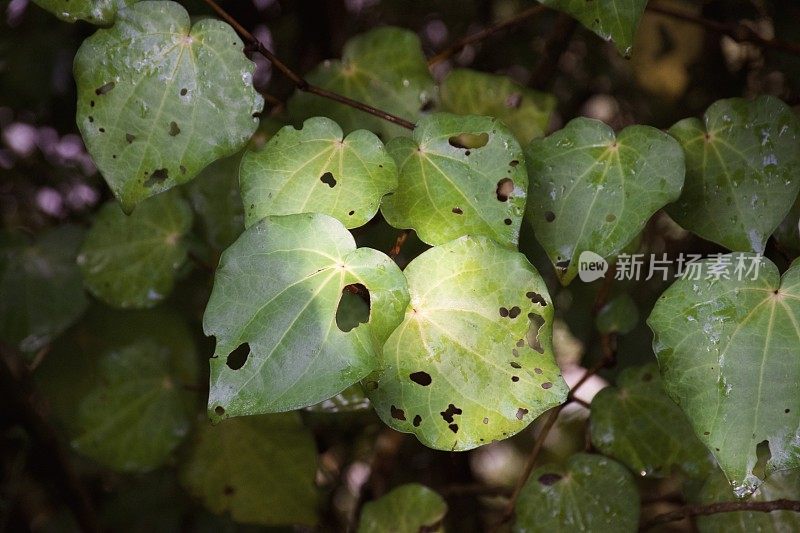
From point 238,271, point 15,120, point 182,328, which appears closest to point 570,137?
point 238,271

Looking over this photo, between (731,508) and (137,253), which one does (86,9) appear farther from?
(731,508)

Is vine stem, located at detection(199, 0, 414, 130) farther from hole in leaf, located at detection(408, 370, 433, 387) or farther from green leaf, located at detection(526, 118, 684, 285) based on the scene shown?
hole in leaf, located at detection(408, 370, 433, 387)

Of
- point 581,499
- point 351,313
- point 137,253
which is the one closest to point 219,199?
point 137,253

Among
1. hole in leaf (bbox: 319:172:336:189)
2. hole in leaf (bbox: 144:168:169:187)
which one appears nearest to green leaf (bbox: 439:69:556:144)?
hole in leaf (bbox: 319:172:336:189)

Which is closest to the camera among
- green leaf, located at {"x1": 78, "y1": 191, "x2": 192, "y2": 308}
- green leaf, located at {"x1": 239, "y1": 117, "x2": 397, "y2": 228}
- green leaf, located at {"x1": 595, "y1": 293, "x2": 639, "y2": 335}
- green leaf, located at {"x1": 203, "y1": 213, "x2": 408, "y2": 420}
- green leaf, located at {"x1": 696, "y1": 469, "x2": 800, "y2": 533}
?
green leaf, located at {"x1": 203, "y1": 213, "x2": 408, "y2": 420}

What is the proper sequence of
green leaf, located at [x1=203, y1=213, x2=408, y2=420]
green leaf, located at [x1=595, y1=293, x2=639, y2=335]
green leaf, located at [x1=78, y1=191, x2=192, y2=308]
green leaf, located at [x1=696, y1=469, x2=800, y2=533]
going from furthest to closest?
1. green leaf, located at [x1=78, y1=191, x2=192, y2=308]
2. green leaf, located at [x1=595, y1=293, x2=639, y2=335]
3. green leaf, located at [x1=696, y1=469, x2=800, y2=533]
4. green leaf, located at [x1=203, y1=213, x2=408, y2=420]

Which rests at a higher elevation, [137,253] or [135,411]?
[137,253]

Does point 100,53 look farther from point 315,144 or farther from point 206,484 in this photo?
A: point 206,484
